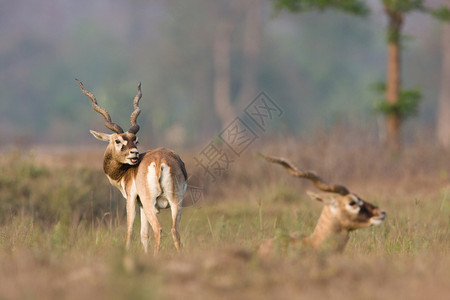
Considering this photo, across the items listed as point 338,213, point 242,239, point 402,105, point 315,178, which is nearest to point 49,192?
point 242,239

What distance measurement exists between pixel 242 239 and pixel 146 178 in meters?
1.36

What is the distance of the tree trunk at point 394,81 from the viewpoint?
1739 centimetres

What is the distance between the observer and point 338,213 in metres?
6.71

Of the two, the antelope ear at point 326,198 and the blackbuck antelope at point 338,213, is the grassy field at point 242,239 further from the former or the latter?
the antelope ear at point 326,198

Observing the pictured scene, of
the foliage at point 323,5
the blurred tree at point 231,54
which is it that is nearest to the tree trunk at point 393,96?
the foliage at point 323,5

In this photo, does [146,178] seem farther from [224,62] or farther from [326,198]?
[224,62]

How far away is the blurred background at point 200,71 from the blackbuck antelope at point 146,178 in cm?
3529

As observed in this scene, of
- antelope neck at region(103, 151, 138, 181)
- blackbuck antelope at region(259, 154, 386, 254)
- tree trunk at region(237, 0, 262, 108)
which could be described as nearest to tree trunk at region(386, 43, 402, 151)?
antelope neck at region(103, 151, 138, 181)

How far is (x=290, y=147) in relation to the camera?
1648 cm

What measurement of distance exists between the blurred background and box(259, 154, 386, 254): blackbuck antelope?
37320 millimetres

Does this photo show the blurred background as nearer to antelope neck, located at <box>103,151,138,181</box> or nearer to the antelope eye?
antelope neck, located at <box>103,151,138,181</box>

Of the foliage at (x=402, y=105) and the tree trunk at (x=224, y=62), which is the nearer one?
the foliage at (x=402, y=105)

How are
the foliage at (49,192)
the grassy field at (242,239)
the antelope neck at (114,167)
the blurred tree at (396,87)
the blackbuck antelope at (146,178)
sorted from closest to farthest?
the grassy field at (242,239)
the blackbuck antelope at (146,178)
the antelope neck at (114,167)
the foliage at (49,192)
the blurred tree at (396,87)

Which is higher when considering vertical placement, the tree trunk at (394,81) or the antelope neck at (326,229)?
the tree trunk at (394,81)
